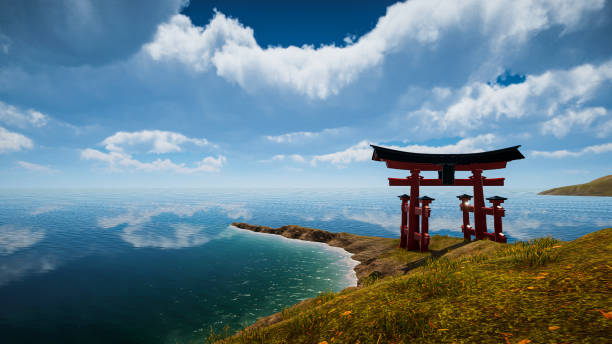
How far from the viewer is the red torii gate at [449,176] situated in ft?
48.5

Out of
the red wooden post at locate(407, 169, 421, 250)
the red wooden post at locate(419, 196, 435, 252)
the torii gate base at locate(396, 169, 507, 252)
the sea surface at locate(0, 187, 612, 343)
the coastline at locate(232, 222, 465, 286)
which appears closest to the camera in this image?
the sea surface at locate(0, 187, 612, 343)

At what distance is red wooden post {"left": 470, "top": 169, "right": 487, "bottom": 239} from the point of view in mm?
15578

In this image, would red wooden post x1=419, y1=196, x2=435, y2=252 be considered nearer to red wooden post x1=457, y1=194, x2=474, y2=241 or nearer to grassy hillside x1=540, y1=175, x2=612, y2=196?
red wooden post x1=457, y1=194, x2=474, y2=241

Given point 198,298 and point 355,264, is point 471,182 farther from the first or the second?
point 198,298

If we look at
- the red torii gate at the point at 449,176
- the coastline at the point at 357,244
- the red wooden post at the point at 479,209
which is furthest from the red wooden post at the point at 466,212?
the coastline at the point at 357,244

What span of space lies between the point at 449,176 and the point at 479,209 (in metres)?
3.04

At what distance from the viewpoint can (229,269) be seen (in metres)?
19.7

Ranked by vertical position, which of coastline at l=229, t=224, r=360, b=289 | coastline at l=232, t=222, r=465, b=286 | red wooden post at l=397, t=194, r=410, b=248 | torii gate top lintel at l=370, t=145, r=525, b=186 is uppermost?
torii gate top lintel at l=370, t=145, r=525, b=186

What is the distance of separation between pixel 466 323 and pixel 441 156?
1510cm

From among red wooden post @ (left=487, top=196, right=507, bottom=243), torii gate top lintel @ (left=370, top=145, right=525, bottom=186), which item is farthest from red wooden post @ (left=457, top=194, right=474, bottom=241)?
torii gate top lintel @ (left=370, top=145, right=525, bottom=186)

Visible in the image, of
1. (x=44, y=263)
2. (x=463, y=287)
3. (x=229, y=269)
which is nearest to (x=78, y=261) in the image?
(x=44, y=263)

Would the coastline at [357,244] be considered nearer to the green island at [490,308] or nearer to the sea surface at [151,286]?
the sea surface at [151,286]

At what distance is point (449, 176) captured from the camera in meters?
15.9

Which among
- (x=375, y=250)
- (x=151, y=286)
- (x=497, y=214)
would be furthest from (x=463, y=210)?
(x=151, y=286)
